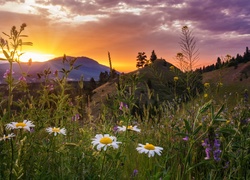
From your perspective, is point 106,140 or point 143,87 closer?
point 106,140

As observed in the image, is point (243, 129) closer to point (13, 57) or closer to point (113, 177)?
point (113, 177)

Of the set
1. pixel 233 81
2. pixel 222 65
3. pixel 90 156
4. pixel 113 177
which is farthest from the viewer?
pixel 233 81

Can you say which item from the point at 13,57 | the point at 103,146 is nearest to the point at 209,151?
the point at 103,146

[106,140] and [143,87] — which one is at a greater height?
[106,140]

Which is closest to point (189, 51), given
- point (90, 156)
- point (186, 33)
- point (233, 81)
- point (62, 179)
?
point (186, 33)

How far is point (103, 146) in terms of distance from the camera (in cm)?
231

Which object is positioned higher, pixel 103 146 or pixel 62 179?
pixel 103 146

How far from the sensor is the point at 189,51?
20.0 feet

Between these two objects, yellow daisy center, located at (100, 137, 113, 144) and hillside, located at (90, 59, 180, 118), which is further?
hillside, located at (90, 59, 180, 118)

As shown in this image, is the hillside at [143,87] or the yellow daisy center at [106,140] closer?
the yellow daisy center at [106,140]

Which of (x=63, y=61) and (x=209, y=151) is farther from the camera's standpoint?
(x=63, y=61)

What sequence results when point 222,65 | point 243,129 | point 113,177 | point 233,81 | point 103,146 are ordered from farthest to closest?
point 233,81, point 222,65, point 113,177, point 243,129, point 103,146

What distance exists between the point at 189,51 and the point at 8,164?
4271 mm

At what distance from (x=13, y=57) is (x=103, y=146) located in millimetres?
1427
